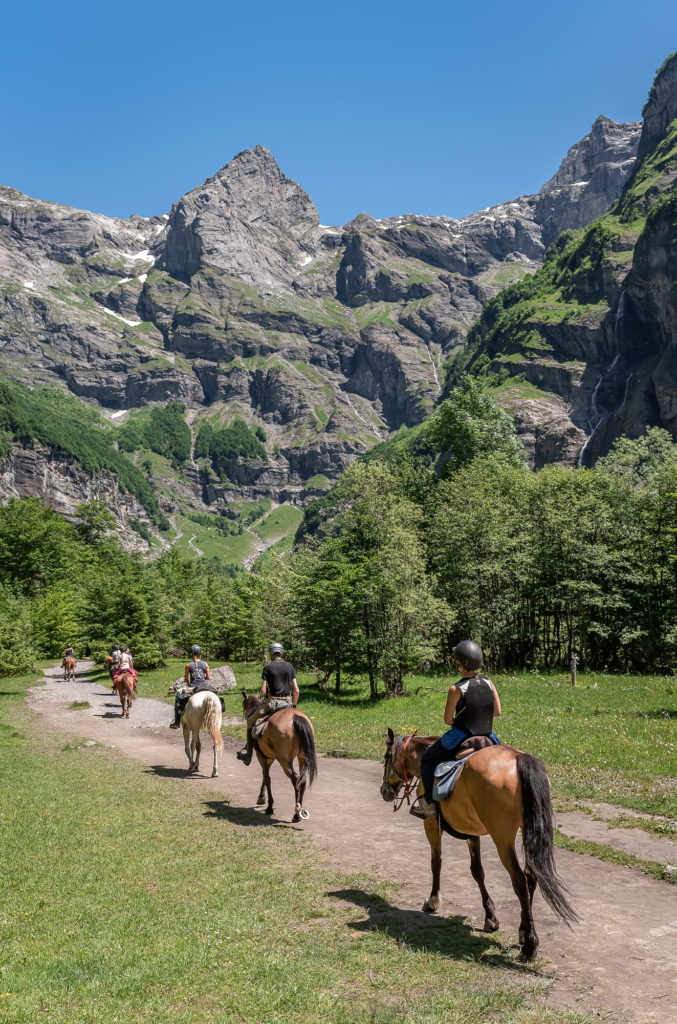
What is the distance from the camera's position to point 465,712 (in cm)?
894

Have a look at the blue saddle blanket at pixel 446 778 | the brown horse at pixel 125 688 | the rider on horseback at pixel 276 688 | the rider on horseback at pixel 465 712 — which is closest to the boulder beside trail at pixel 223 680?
the brown horse at pixel 125 688

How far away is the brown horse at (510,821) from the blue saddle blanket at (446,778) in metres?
0.08

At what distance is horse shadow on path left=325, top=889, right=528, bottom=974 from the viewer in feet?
25.0

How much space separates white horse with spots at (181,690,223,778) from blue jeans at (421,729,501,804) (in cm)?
1177

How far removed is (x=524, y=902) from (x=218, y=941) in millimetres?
3988

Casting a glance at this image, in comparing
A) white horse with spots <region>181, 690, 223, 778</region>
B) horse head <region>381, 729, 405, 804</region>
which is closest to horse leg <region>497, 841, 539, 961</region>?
horse head <region>381, 729, 405, 804</region>

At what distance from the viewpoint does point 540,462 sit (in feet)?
543

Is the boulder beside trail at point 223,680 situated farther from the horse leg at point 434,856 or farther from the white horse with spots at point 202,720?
the horse leg at point 434,856

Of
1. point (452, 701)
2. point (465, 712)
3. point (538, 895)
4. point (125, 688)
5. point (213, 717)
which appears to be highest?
point (452, 701)

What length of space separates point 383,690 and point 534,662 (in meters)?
15.5

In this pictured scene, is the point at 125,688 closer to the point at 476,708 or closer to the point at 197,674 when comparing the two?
the point at 197,674

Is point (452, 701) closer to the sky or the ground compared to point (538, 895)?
closer to the sky

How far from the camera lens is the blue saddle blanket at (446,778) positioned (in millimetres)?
8594

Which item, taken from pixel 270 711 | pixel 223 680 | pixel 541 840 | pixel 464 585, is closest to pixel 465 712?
pixel 541 840
